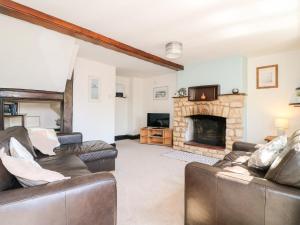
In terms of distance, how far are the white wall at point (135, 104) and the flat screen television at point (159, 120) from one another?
1.16ft

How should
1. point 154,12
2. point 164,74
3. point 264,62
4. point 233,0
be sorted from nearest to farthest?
point 233,0
point 154,12
point 264,62
point 164,74

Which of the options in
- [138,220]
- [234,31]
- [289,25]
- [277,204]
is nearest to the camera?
[277,204]

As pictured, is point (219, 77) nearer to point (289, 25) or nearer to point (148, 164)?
point (289, 25)

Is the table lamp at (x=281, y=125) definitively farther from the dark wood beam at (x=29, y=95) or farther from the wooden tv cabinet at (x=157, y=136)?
the dark wood beam at (x=29, y=95)

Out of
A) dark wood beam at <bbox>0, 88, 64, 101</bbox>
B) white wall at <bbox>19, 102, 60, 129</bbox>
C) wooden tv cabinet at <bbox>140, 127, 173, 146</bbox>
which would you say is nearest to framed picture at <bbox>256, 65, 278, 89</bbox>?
wooden tv cabinet at <bbox>140, 127, 173, 146</bbox>

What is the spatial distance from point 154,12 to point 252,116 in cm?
319

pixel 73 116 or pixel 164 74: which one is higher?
pixel 164 74

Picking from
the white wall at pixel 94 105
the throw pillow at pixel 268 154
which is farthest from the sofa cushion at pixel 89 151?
the throw pillow at pixel 268 154

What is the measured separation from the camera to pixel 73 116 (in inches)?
163

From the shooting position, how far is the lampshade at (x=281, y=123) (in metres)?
3.38

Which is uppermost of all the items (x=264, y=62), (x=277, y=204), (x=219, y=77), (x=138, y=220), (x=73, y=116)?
(x=264, y=62)

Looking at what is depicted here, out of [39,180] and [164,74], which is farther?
[164,74]

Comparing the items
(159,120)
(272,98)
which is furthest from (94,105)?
(272,98)

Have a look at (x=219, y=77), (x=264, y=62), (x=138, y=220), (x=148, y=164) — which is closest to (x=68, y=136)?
(x=148, y=164)
